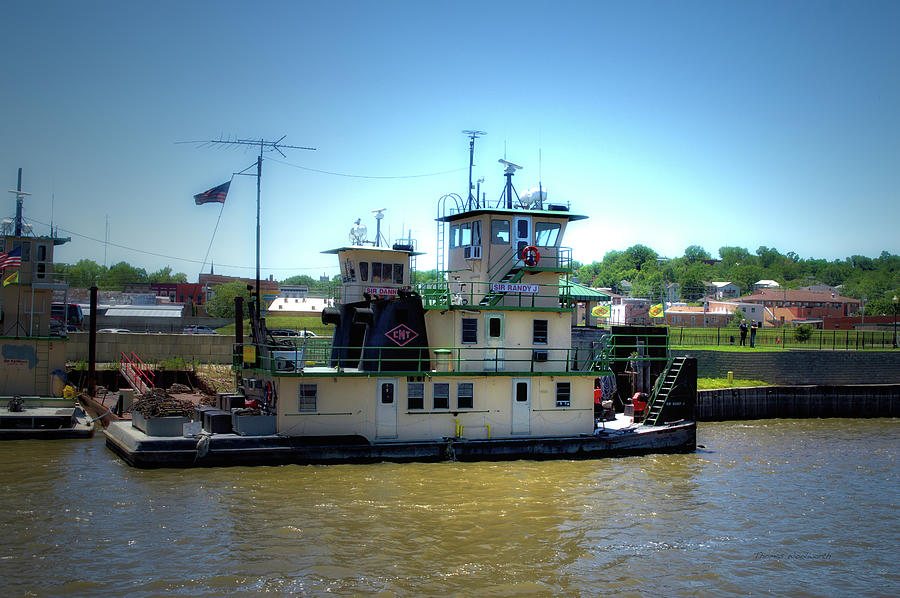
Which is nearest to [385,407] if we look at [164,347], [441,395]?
[441,395]

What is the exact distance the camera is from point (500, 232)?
2309 cm

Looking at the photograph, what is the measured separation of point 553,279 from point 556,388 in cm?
344

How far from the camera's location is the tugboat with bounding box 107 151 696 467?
64.5 feet

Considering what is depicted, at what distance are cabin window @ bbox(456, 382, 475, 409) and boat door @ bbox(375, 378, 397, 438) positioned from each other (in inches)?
71.3

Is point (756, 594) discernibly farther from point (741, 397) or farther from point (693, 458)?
point (741, 397)

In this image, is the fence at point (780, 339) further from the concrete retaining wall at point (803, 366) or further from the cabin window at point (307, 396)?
the cabin window at point (307, 396)

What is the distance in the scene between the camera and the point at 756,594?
12625 millimetres

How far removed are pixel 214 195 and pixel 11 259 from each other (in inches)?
269

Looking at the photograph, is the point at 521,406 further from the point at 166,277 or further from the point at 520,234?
the point at 166,277

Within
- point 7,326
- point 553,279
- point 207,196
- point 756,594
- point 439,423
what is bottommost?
point 756,594

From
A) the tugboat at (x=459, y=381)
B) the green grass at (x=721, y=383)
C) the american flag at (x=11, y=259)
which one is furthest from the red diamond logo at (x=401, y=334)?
the green grass at (x=721, y=383)

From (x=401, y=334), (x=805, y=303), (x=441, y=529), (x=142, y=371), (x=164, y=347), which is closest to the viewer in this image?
(x=441, y=529)

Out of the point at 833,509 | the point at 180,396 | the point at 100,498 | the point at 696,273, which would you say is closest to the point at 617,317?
the point at 180,396

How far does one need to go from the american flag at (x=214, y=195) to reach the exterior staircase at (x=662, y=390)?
51.5 feet
